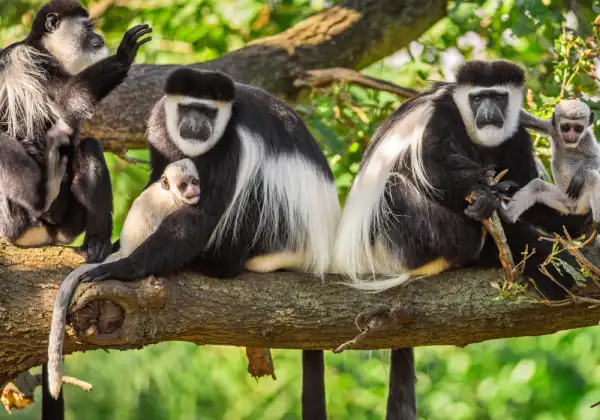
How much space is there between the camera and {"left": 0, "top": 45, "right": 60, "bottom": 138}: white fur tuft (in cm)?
340

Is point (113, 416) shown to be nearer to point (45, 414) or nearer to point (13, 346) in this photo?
point (45, 414)

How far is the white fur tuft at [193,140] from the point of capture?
3.41 metres

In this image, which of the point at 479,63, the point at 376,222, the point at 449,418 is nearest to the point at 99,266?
the point at 376,222

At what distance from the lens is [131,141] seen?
478 centimetres

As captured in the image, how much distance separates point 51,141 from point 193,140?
0.53 meters

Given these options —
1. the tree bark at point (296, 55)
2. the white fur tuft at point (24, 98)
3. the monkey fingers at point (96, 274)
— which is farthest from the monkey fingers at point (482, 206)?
the tree bark at point (296, 55)

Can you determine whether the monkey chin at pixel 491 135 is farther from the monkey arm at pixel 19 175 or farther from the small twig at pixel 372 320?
the monkey arm at pixel 19 175

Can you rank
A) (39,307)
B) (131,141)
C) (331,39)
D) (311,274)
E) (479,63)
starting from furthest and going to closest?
(331,39) < (131,141) < (479,63) < (311,274) < (39,307)

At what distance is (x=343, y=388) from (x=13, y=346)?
13.4 feet

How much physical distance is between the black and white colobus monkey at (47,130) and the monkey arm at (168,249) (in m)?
0.25

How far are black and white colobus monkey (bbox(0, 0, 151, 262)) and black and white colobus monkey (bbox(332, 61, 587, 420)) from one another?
0.92 metres

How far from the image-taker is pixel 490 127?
3436mm

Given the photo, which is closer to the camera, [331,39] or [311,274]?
[311,274]

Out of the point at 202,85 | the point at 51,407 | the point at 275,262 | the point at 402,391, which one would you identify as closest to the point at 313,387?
the point at 402,391
